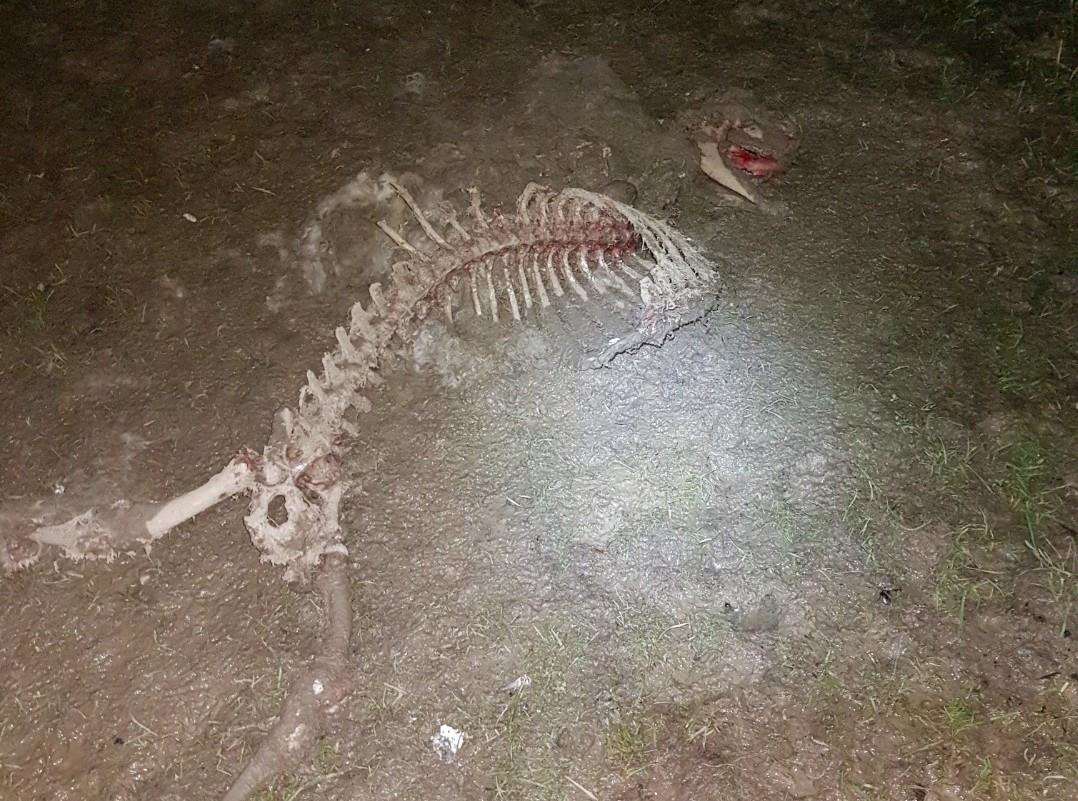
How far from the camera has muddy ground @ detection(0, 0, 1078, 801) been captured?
6.84 feet

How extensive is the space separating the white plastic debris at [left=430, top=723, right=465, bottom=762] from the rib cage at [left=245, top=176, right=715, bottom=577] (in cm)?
70

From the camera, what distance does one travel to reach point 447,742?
2.08 meters

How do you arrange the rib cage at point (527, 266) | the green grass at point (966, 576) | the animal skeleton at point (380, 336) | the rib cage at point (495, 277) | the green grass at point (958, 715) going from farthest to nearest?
the rib cage at point (527, 266)
the rib cage at point (495, 277)
the animal skeleton at point (380, 336)
the green grass at point (966, 576)
the green grass at point (958, 715)

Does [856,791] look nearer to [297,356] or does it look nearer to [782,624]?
[782,624]

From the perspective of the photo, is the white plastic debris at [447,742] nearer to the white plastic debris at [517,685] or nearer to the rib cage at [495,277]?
the white plastic debris at [517,685]

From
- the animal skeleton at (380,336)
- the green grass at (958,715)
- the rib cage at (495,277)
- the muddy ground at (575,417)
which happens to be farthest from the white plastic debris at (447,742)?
the green grass at (958,715)

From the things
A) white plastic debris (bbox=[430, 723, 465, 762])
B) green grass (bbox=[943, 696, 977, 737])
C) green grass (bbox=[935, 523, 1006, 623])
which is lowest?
white plastic debris (bbox=[430, 723, 465, 762])

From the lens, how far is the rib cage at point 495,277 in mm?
2447

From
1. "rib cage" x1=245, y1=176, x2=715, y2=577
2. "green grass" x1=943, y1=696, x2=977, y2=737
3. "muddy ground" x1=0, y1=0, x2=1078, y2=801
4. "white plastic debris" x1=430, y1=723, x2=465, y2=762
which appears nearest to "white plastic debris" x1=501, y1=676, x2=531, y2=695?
"muddy ground" x1=0, y1=0, x2=1078, y2=801

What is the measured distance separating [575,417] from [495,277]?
0.55 meters

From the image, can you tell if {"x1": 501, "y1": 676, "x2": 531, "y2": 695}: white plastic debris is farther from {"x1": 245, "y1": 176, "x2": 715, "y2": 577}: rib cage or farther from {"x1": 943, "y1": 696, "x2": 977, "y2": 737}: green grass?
{"x1": 943, "y1": 696, "x2": 977, "y2": 737}: green grass

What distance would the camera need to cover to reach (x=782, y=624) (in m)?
2.16

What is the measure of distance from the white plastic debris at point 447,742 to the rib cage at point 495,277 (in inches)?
27.5

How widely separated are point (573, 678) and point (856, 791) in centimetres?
70
